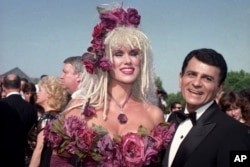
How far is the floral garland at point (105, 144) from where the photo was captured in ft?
11.3

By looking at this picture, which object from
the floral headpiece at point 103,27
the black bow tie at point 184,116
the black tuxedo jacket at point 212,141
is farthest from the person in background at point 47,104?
the black tuxedo jacket at point 212,141

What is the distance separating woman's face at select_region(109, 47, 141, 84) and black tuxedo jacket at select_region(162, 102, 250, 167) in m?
0.83

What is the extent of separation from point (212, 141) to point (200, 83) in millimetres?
458

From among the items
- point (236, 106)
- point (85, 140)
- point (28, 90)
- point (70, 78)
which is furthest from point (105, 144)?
point (28, 90)

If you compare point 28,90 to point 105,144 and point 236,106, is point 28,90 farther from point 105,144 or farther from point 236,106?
point 105,144

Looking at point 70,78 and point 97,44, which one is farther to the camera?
point 70,78

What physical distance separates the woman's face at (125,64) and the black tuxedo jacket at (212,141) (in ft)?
2.73

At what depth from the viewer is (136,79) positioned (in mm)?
3867

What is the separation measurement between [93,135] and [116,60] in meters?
0.68

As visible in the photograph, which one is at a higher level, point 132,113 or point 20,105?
point 132,113

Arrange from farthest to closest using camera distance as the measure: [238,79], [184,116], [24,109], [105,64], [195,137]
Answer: [238,79] → [24,109] → [105,64] → [184,116] → [195,137]

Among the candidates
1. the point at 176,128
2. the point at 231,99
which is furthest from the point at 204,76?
the point at 231,99

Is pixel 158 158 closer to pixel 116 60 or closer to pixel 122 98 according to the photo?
pixel 122 98

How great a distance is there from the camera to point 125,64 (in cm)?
365
